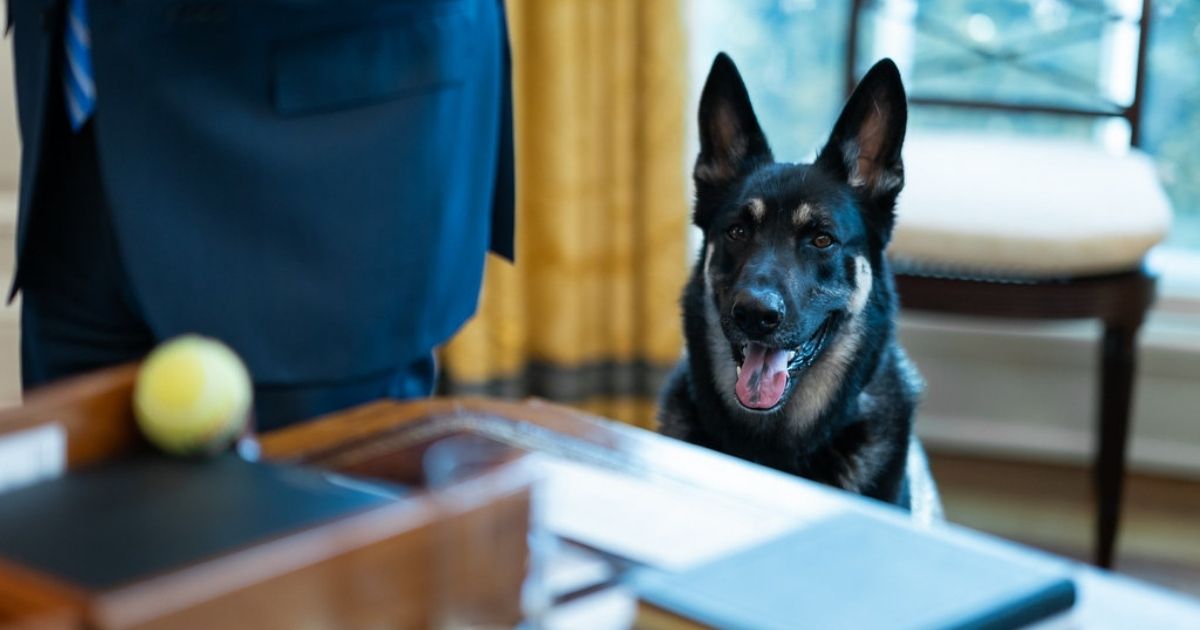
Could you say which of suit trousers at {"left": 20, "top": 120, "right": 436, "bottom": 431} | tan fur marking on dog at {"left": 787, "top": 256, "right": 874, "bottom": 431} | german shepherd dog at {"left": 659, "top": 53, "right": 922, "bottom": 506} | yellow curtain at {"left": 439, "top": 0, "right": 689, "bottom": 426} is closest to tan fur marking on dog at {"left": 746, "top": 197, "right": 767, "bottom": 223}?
german shepherd dog at {"left": 659, "top": 53, "right": 922, "bottom": 506}

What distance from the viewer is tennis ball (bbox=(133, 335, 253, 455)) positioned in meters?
0.88

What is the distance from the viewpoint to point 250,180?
139 cm

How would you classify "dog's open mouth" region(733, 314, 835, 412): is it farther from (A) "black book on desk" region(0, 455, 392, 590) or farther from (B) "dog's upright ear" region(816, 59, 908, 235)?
(A) "black book on desk" region(0, 455, 392, 590)

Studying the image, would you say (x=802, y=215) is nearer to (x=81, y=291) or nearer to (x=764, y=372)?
(x=764, y=372)

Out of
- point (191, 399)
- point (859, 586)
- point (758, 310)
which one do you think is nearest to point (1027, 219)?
point (758, 310)

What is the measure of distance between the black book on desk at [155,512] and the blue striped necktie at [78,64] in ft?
2.06

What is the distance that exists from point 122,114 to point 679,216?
1666 mm

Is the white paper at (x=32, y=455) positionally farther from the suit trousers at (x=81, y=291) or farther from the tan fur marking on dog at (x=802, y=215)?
the tan fur marking on dog at (x=802, y=215)

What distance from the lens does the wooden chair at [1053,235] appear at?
232 centimetres

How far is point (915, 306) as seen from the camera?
95.2 inches

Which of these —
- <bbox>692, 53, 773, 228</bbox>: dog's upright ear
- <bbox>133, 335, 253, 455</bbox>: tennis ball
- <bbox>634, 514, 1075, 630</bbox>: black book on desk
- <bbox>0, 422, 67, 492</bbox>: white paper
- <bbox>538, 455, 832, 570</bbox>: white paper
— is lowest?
<bbox>538, 455, 832, 570</bbox>: white paper

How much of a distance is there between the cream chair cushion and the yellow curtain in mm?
594

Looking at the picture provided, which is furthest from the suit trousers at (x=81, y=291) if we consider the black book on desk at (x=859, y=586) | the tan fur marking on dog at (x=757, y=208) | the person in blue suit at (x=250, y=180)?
the black book on desk at (x=859, y=586)

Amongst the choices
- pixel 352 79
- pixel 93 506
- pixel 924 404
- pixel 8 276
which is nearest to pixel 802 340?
pixel 352 79
